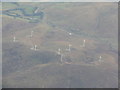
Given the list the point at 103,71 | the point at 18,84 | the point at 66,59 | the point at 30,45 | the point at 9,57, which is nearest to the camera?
the point at 18,84

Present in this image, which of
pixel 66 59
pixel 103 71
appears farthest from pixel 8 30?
pixel 103 71

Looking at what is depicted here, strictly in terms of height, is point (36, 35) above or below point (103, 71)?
above

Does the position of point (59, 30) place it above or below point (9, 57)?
above

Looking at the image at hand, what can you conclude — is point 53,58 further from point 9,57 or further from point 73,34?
point 73,34

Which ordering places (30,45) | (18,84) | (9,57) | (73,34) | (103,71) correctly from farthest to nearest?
(73,34), (30,45), (9,57), (103,71), (18,84)

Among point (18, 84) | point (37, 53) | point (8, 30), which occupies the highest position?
point (8, 30)

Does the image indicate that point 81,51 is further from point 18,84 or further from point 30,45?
point 18,84

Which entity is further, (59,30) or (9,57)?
(59,30)

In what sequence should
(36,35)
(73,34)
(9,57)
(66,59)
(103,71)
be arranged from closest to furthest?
(103,71) → (66,59) → (9,57) → (36,35) → (73,34)

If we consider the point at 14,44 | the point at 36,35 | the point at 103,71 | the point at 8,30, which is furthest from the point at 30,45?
the point at 103,71
